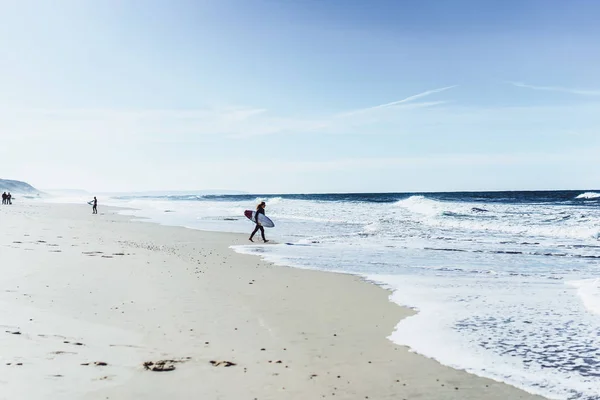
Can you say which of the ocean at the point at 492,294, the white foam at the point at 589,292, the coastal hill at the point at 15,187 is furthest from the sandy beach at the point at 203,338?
the coastal hill at the point at 15,187

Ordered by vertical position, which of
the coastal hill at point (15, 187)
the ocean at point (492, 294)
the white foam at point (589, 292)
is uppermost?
the coastal hill at point (15, 187)

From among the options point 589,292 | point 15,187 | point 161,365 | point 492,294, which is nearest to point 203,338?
point 161,365

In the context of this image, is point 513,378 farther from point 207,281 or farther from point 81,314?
point 207,281

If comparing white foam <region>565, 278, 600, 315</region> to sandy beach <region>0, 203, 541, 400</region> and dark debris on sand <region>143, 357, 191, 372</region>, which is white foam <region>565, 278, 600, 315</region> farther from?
dark debris on sand <region>143, 357, 191, 372</region>

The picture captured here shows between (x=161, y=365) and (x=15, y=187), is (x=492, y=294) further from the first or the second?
(x=15, y=187)

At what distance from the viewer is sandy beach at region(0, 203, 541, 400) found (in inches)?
189

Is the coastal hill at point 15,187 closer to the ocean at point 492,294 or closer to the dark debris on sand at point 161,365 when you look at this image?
the ocean at point 492,294

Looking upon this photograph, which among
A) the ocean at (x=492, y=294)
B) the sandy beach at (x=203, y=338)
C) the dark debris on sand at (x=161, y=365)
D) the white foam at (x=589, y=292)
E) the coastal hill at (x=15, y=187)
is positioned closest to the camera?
the sandy beach at (x=203, y=338)

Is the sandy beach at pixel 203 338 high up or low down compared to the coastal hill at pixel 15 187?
down

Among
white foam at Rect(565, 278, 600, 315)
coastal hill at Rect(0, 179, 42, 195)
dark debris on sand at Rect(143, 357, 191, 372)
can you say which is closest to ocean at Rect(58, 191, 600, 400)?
white foam at Rect(565, 278, 600, 315)

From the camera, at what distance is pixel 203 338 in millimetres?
6426

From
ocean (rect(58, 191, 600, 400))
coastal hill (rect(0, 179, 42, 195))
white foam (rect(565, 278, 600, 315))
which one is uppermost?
coastal hill (rect(0, 179, 42, 195))

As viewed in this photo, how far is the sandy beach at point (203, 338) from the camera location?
4793 mm

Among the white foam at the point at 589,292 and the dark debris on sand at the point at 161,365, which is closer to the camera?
the dark debris on sand at the point at 161,365
